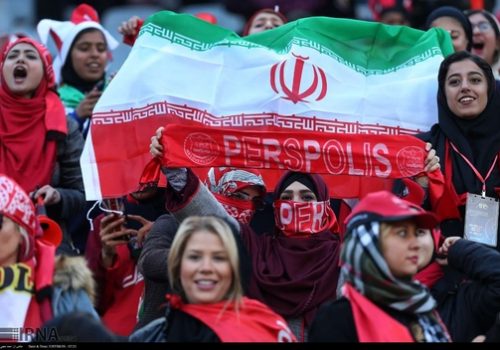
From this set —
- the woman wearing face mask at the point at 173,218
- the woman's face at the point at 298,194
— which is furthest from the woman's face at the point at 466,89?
the woman wearing face mask at the point at 173,218

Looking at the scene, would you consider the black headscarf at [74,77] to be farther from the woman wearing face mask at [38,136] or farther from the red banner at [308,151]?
the red banner at [308,151]

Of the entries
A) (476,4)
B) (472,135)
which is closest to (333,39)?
(472,135)

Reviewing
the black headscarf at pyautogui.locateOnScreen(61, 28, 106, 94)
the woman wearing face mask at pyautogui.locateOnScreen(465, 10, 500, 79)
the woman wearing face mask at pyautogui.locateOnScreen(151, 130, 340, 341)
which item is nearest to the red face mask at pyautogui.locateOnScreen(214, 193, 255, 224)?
the woman wearing face mask at pyautogui.locateOnScreen(151, 130, 340, 341)

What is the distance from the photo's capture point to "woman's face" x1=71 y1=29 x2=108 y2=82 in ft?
33.9

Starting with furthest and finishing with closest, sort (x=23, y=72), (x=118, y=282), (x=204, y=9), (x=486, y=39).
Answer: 1. (x=204, y=9)
2. (x=486, y=39)
3. (x=23, y=72)
4. (x=118, y=282)

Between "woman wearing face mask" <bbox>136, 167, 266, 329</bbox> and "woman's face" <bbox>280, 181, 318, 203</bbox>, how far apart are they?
24 cm

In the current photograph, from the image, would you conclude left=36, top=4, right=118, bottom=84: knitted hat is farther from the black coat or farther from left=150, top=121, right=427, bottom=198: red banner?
the black coat

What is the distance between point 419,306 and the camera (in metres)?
6.06

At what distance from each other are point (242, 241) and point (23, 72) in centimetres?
288

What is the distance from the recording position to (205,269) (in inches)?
244

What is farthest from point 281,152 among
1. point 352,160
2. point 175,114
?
point 175,114

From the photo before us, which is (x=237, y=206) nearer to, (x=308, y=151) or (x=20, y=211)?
(x=308, y=151)

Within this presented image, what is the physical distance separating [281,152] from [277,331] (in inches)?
61.4

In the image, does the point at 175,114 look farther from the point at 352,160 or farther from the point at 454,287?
the point at 454,287
